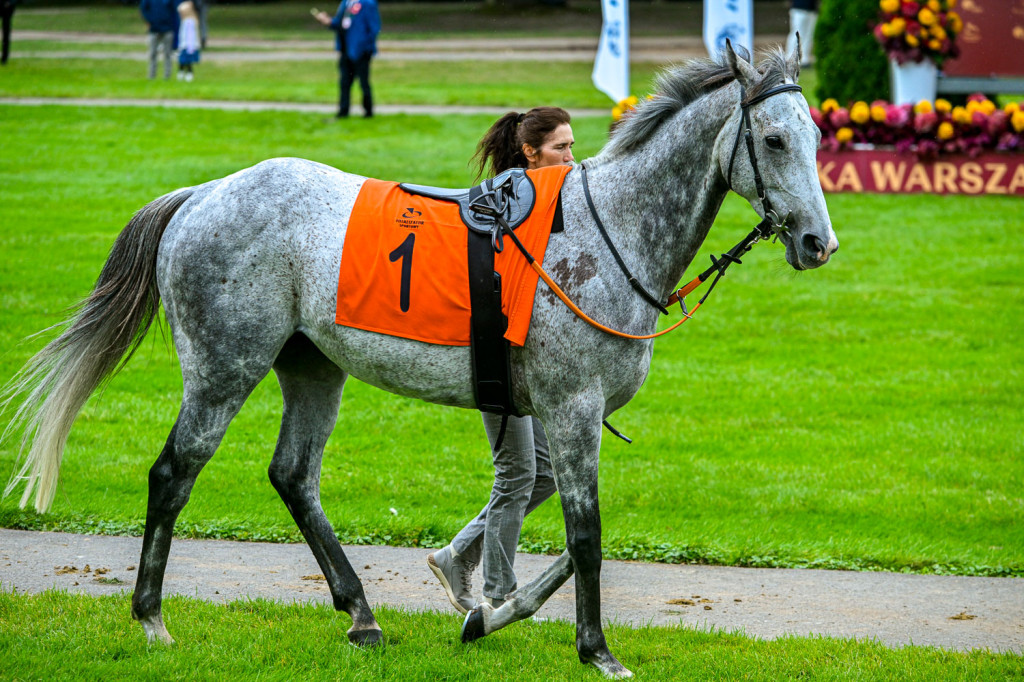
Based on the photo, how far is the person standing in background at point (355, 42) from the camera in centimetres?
1717

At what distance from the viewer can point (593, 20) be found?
138 ft

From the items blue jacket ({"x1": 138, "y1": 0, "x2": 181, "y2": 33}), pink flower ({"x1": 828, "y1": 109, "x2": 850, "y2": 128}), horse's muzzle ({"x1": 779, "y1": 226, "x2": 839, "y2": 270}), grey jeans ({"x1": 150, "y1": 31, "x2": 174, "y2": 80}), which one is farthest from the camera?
grey jeans ({"x1": 150, "y1": 31, "x2": 174, "y2": 80})

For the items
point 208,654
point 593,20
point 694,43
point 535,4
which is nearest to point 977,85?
point 208,654

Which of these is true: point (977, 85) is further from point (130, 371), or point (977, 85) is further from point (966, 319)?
point (130, 371)

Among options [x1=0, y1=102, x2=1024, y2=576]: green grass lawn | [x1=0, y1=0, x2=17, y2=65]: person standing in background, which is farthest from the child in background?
[x1=0, y1=102, x2=1024, y2=576]: green grass lawn

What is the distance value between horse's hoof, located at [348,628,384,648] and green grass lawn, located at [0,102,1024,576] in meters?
1.40

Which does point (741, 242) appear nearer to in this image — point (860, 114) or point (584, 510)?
point (584, 510)

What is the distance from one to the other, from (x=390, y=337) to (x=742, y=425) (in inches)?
172

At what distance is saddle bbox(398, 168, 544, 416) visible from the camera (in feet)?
14.0

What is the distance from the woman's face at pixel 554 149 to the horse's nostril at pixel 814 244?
149 cm

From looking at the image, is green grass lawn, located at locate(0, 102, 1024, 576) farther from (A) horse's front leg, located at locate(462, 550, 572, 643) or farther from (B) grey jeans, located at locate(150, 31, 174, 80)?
(B) grey jeans, located at locate(150, 31, 174, 80)

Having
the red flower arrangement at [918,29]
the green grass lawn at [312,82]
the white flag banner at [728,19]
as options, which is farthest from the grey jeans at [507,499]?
the green grass lawn at [312,82]

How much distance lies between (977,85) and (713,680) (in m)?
13.6

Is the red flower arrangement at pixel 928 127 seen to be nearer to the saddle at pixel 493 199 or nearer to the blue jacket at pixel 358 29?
the blue jacket at pixel 358 29
